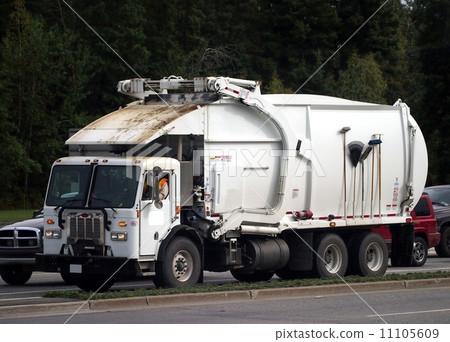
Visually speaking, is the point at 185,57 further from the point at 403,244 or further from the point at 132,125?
the point at 132,125

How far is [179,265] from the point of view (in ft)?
58.4

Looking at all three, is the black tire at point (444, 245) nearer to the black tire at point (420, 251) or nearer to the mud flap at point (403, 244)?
the black tire at point (420, 251)

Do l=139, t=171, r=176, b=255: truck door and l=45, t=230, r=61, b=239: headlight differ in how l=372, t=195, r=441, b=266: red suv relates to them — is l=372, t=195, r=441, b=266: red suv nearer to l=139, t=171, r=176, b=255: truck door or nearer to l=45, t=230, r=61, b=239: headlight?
l=139, t=171, r=176, b=255: truck door

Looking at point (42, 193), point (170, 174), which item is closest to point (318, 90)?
point (42, 193)

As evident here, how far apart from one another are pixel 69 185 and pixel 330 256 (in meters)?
5.68

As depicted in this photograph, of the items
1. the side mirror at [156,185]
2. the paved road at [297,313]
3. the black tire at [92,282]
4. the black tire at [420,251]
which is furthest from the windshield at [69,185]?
the black tire at [420,251]

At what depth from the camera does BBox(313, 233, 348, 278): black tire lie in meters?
20.2

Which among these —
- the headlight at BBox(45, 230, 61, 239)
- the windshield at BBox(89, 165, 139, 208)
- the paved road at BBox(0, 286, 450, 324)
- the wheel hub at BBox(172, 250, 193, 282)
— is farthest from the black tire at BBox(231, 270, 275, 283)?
the headlight at BBox(45, 230, 61, 239)

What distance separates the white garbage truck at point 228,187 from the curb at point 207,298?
1471mm

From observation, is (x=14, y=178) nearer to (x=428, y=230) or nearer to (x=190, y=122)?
(x=428, y=230)

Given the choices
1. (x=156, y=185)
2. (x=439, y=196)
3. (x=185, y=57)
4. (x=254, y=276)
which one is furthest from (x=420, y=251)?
(x=185, y=57)

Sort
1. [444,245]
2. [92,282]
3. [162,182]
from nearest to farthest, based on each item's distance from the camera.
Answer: [162,182] < [92,282] < [444,245]

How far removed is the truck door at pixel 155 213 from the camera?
17.3 m

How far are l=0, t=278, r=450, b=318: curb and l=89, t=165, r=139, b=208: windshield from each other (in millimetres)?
2190
